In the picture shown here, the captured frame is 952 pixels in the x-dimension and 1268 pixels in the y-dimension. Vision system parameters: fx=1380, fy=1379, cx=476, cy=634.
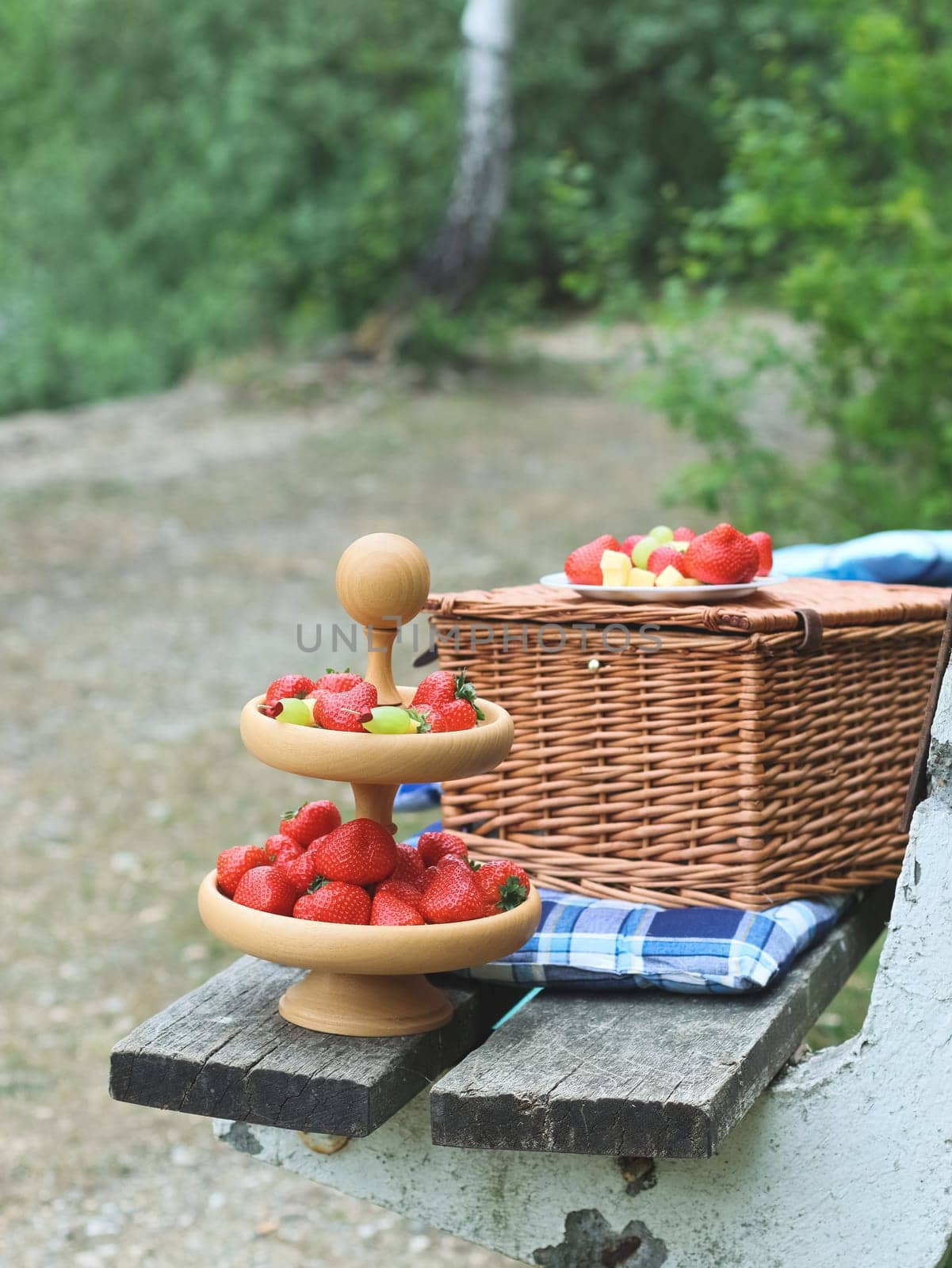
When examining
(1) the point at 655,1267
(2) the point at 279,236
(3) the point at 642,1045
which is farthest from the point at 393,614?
(2) the point at 279,236

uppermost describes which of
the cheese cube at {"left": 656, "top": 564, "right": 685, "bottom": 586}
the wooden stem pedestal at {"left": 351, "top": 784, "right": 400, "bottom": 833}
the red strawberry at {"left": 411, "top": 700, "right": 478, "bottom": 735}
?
the cheese cube at {"left": 656, "top": 564, "right": 685, "bottom": 586}

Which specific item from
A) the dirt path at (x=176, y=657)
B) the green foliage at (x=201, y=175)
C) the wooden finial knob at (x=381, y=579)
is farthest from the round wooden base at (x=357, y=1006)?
the green foliage at (x=201, y=175)

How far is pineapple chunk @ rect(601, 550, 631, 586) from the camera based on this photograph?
5.78 ft

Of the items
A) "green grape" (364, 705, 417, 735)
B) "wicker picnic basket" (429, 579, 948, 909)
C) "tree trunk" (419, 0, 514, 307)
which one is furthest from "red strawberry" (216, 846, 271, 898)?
"tree trunk" (419, 0, 514, 307)

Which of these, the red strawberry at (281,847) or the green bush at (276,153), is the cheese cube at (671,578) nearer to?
the red strawberry at (281,847)

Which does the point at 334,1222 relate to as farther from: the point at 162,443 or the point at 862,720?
the point at 162,443

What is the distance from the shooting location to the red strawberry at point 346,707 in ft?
4.29

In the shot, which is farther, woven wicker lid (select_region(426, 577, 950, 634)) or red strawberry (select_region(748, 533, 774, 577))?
red strawberry (select_region(748, 533, 774, 577))

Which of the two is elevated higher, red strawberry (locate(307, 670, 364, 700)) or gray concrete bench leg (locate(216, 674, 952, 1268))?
red strawberry (locate(307, 670, 364, 700))

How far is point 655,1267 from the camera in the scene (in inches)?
58.2

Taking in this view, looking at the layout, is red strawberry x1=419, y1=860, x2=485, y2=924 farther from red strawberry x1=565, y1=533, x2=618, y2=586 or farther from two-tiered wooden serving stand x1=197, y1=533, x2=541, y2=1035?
red strawberry x1=565, y1=533, x2=618, y2=586

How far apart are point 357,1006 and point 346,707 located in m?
0.32

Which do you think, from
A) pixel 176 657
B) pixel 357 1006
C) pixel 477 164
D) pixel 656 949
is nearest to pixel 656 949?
pixel 656 949

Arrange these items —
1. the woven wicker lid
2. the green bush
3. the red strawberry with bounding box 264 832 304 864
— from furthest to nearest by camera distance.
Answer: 1. the green bush
2. the woven wicker lid
3. the red strawberry with bounding box 264 832 304 864
